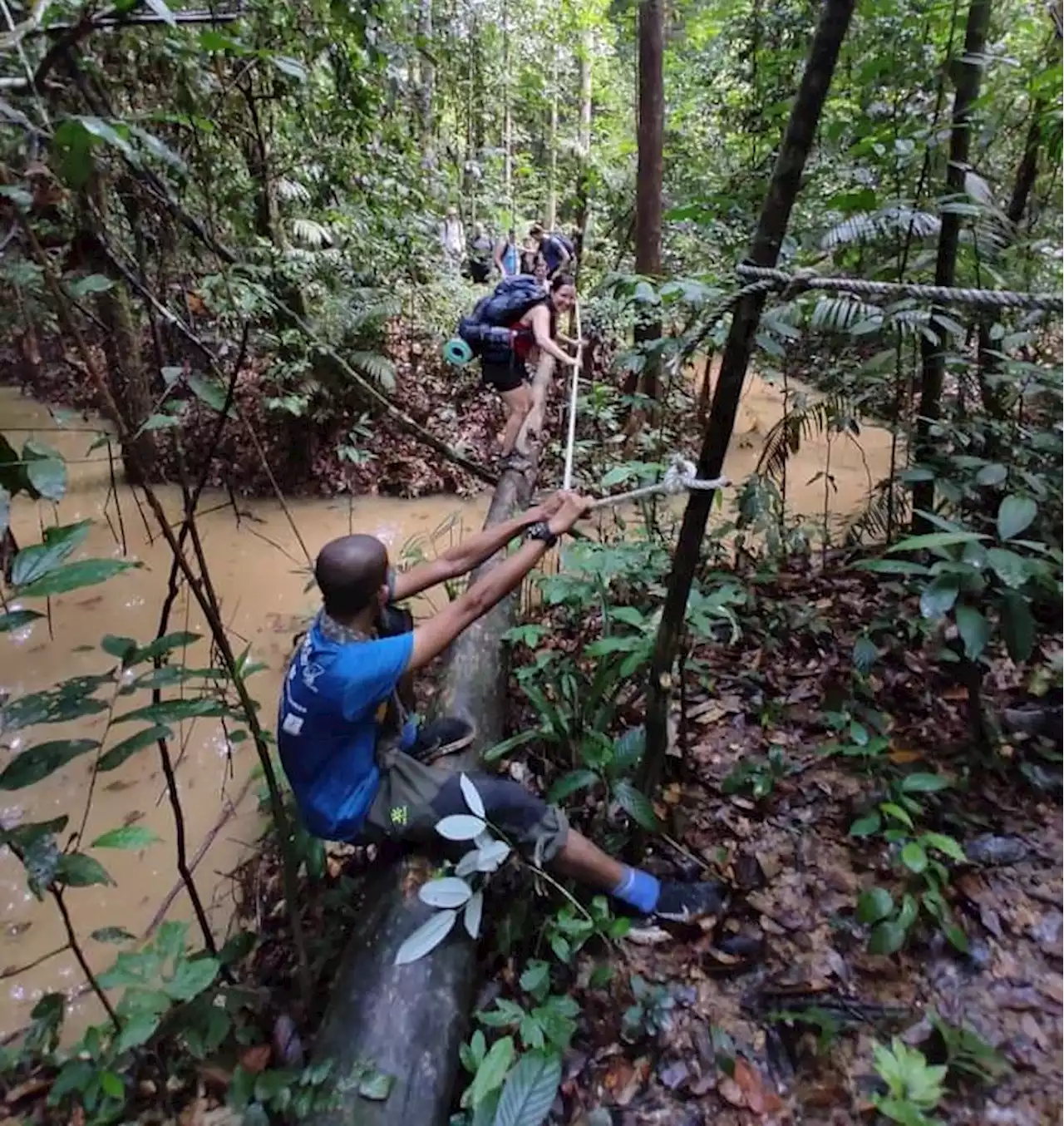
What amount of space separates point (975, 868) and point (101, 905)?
3.38 metres

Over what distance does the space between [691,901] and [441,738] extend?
1119mm

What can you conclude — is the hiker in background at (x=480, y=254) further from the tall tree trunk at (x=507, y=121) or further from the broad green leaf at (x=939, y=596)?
the broad green leaf at (x=939, y=596)

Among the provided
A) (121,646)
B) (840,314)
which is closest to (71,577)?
(121,646)

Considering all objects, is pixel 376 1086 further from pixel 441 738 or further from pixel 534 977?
pixel 441 738

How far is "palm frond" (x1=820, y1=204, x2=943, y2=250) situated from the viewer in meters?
3.23

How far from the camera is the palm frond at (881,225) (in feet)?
10.6

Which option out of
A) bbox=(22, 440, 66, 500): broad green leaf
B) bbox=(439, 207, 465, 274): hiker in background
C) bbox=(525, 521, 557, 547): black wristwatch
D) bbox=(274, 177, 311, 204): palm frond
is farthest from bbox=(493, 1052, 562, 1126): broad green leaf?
bbox=(439, 207, 465, 274): hiker in background

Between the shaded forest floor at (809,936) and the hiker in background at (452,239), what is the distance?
9016 mm

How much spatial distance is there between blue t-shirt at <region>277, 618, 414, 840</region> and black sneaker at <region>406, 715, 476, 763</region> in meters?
0.49

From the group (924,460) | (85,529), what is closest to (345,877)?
(85,529)

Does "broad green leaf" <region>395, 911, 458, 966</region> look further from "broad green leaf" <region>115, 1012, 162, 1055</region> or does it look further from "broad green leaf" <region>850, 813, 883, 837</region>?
"broad green leaf" <region>850, 813, 883, 837</region>

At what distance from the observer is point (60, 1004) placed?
212 centimetres

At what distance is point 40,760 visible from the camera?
162cm

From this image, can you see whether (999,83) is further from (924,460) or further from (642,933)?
(642,933)
